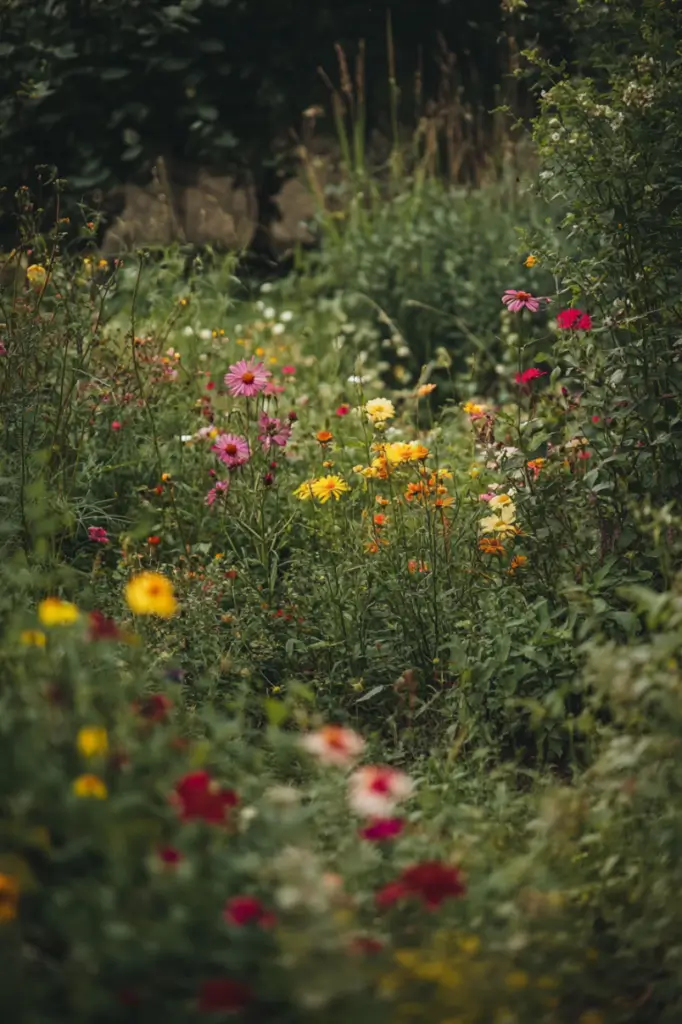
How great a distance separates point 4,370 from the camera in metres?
3.70

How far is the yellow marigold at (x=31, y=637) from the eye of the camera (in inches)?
80.4

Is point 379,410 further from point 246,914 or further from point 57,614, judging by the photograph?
point 246,914

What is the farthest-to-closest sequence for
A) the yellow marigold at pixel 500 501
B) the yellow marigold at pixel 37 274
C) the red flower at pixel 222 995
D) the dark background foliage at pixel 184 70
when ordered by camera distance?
the dark background foliage at pixel 184 70, the yellow marigold at pixel 37 274, the yellow marigold at pixel 500 501, the red flower at pixel 222 995

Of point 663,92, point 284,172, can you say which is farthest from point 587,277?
point 284,172

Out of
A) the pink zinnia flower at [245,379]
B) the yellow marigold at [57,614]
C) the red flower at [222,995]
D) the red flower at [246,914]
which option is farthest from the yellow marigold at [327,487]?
the red flower at [222,995]

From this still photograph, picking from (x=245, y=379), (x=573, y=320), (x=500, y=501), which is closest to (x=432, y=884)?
(x=500, y=501)

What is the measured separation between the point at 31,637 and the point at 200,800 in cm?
45

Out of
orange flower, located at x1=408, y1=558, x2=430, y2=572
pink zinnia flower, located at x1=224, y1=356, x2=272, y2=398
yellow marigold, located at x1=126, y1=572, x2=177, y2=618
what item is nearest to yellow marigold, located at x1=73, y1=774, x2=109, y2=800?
yellow marigold, located at x1=126, y1=572, x2=177, y2=618

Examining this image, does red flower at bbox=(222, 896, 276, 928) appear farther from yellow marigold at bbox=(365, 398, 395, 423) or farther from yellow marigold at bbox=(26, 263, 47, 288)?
yellow marigold at bbox=(26, 263, 47, 288)

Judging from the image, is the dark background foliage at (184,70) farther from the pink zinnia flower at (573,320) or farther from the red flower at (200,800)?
the red flower at (200,800)

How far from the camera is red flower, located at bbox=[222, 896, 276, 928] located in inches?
66.9

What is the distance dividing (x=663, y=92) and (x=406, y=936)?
2201 millimetres

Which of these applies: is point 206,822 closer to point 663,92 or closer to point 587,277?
point 587,277

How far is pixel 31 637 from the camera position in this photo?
204 centimetres
